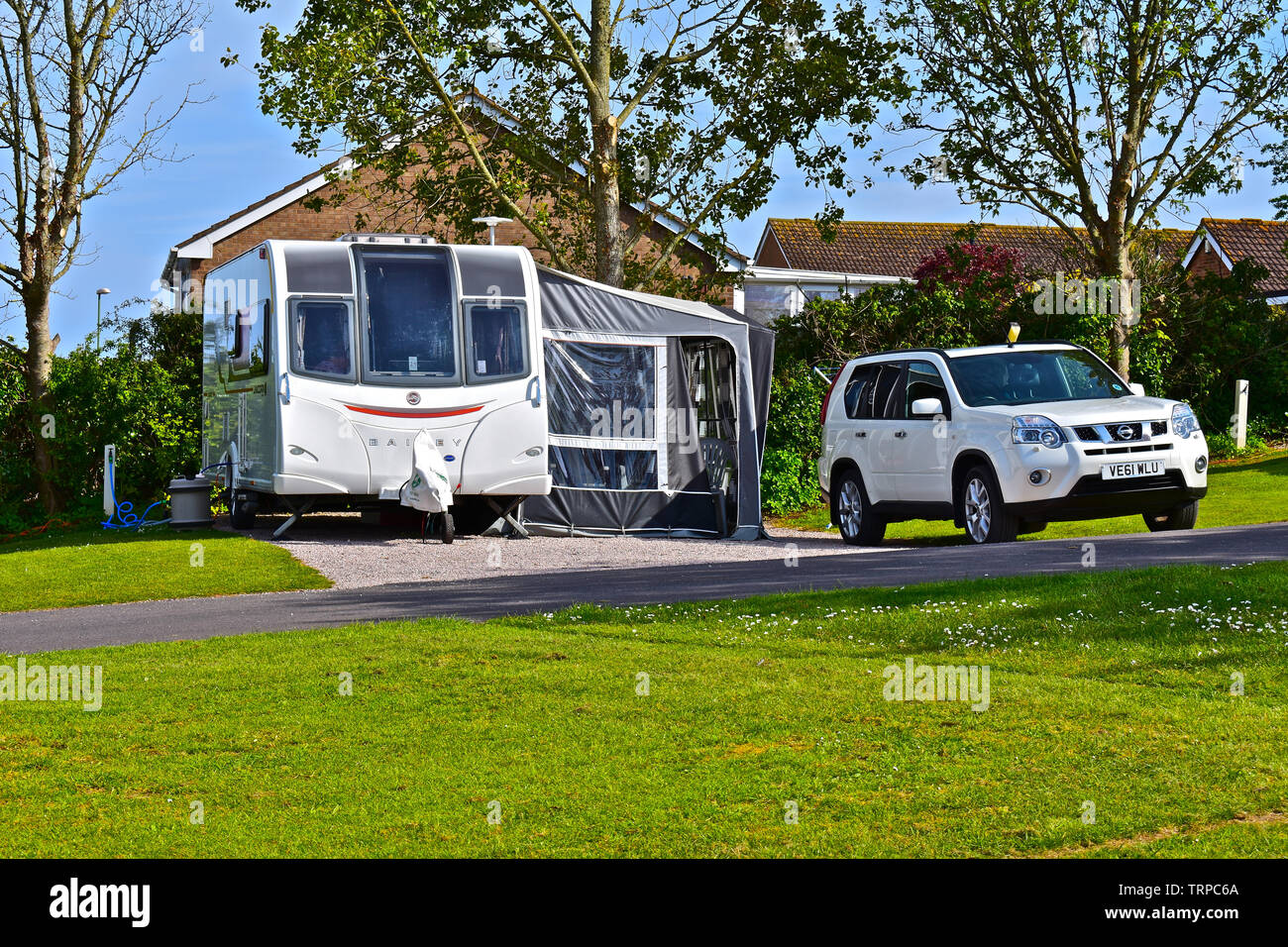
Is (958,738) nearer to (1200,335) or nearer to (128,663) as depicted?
(128,663)

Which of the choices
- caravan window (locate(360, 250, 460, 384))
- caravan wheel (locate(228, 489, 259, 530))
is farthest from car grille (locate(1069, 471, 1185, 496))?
caravan wheel (locate(228, 489, 259, 530))

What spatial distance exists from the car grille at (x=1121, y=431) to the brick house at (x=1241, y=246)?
35.8 metres

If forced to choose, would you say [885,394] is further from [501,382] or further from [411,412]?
[411,412]

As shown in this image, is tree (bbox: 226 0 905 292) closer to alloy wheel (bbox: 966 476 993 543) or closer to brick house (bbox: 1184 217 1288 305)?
alloy wheel (bbox: 966 476 993 543)

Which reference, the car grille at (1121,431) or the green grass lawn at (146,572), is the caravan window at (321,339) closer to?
the green grass lawn at (146,572)

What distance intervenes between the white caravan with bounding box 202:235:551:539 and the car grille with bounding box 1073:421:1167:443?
6430 millimetres

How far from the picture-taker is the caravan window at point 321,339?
1822 cm

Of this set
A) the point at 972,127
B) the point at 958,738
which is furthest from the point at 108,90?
the point at 958,738

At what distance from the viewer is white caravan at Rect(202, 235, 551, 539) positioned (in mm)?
18078

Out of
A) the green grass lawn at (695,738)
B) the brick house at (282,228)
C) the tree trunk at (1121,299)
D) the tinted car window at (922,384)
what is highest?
the brick house at (282,228)

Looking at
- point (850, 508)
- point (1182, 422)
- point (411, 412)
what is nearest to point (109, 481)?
point (411, 412)

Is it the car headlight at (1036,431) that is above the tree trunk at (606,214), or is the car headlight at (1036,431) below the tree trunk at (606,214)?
below

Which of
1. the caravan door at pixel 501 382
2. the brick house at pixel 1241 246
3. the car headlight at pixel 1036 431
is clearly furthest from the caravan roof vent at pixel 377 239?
the brick house at pixel 1241 246

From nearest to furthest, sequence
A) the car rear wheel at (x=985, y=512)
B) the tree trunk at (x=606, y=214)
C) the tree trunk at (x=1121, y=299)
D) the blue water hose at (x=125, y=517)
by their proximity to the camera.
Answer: the car rear wheel at (x=985, y=512) → the blue water hose at (x=125, y=517) → the tree trunk at (x=606, y=214) → the tree trunk at (x=1121, y=299)
